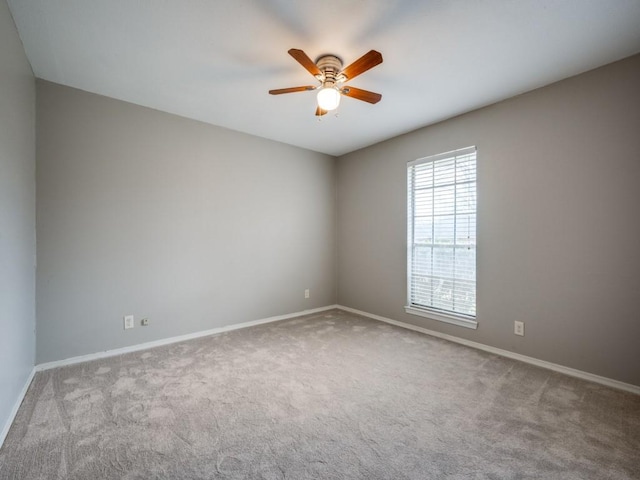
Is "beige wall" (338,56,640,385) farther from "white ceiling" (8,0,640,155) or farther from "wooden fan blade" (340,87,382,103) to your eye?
"wooden fan blade" (340,87,382,103)

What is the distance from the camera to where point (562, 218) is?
257 centimetres

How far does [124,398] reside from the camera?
2115 mm

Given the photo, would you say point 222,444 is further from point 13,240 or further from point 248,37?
point 248,37

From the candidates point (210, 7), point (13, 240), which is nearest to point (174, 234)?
point (13, 240)

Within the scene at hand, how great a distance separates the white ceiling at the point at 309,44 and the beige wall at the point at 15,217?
289 mm

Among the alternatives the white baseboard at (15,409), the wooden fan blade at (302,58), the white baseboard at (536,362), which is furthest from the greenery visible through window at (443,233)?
the white baseboard at (15,409)

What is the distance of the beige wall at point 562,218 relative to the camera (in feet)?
7.42

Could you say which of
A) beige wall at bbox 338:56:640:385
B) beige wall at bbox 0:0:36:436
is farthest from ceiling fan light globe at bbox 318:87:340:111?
beige wall at bbox 0:0:36:436

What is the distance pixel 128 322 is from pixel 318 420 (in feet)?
7.56

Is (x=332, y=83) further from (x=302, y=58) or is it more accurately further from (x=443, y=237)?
(x=443, y=237)

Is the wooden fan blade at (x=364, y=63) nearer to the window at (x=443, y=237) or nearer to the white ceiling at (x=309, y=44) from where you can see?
the white ceiling at (x=309, y=44)

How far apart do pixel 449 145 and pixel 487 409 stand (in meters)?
2.70

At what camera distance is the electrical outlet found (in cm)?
299

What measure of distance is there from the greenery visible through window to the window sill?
5 cm
